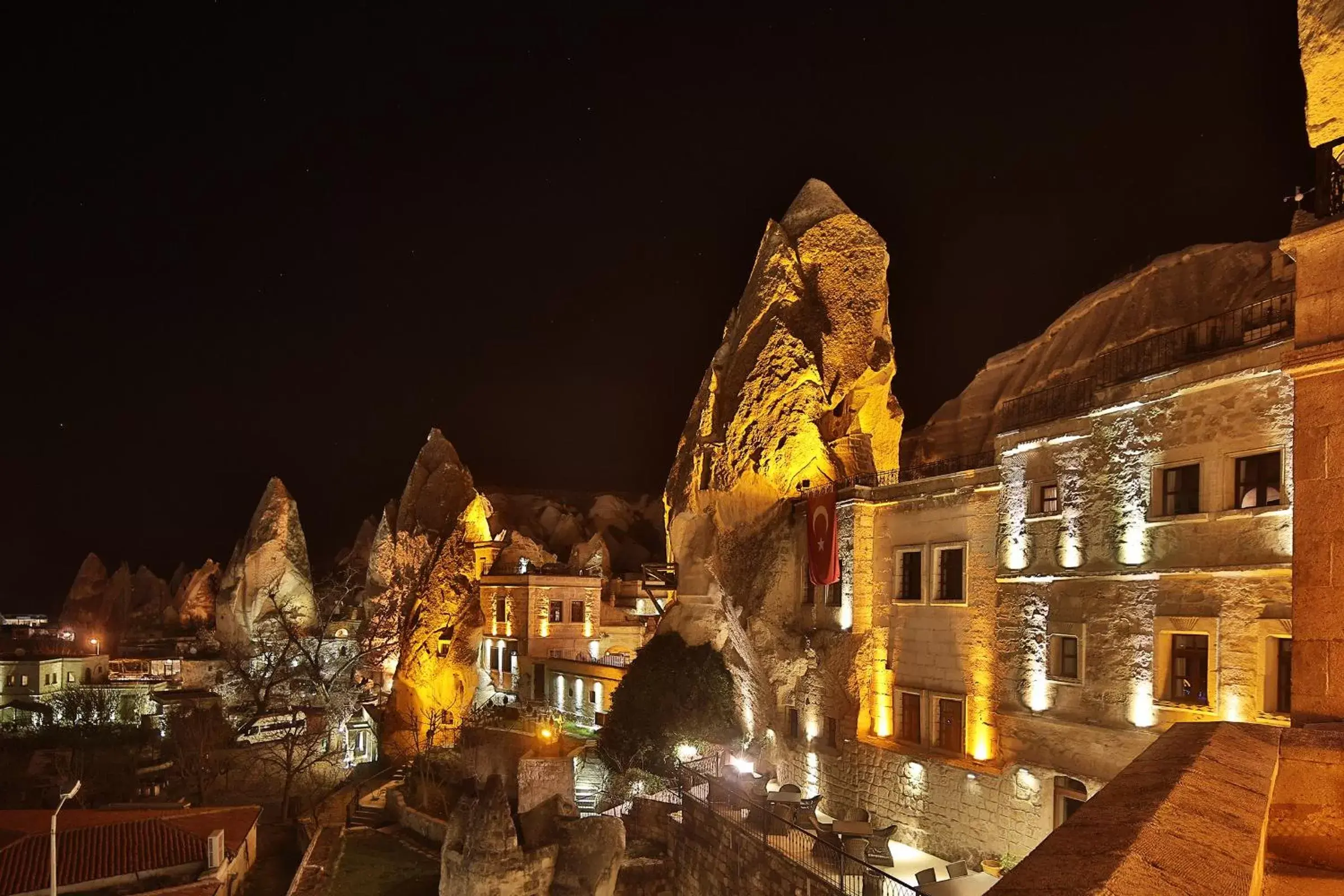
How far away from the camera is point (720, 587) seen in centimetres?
2625

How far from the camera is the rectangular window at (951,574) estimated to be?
18.6 meters

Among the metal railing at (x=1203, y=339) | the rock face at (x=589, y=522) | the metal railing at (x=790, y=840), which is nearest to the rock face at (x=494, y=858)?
the metal railing at (x=790, y=840)

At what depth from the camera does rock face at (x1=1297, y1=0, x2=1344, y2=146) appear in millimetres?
6789

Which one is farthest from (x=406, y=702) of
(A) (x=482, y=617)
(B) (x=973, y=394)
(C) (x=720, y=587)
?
(B) (x=973, y=394)

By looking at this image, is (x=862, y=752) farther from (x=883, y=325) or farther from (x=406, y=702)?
(x=406, y=702)

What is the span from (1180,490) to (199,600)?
81231 millimetres

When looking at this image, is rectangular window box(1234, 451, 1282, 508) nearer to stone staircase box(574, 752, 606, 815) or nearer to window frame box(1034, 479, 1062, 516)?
window frame box(1034, 479, 1062, 516)

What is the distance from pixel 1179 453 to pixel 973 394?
26.6 meters

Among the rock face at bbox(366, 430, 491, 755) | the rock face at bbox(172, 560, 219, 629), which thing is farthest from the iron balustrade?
the rock face at bbox(172, 560, 219, 629)

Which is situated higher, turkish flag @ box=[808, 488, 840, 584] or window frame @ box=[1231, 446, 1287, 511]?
window frame @ box=[1231, 446, 1287, 511]

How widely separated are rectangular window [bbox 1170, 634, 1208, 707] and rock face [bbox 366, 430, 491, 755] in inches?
1405

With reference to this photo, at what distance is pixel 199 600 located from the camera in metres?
76.8

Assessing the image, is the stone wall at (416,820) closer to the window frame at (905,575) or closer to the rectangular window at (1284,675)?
the window frame at (905,575)

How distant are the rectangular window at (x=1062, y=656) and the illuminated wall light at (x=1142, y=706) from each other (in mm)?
1503
